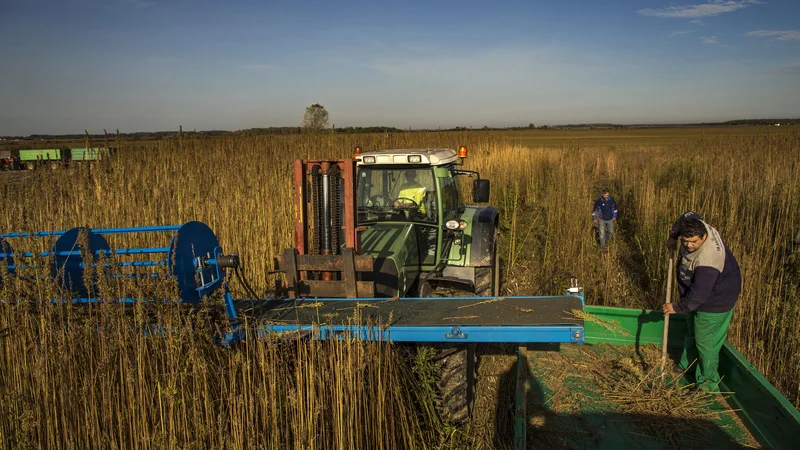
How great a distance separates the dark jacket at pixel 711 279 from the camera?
3.92m

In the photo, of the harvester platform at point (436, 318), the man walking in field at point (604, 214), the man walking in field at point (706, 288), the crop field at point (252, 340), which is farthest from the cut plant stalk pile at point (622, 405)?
the man walking in field at point (604, 214)

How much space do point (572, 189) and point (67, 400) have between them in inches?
373

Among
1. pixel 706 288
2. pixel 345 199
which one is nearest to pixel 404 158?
pixel 345 199

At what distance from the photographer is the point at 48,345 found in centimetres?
298

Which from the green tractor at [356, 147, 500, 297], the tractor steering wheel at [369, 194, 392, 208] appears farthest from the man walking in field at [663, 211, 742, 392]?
the tractor steering wheel at [369, 194, 392, 208]

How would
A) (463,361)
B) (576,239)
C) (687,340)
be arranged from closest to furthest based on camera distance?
(463,361)
(687,340)
(576,239)

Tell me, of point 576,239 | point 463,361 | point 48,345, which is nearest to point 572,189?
point 576,239

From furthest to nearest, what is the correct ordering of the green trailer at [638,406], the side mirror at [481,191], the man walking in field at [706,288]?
the side mirror at [481,191]
the man walking in field at [706,288]
the green trailer at [638,406]

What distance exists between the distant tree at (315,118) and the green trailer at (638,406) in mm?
8649

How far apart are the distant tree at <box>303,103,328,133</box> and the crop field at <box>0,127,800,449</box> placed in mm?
735

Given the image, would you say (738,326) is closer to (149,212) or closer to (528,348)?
(528,348)

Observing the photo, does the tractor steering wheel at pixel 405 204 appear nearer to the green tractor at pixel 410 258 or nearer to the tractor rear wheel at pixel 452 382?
the green tractor at pixel 410 258

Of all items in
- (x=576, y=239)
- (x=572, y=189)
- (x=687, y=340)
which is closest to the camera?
(x=687, y=340)

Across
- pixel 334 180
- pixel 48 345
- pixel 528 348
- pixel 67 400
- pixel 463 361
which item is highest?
pixel 334 180
